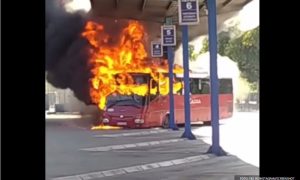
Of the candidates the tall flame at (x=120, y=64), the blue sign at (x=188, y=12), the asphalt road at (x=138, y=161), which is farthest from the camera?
the tall flame at (x=120, y=64)

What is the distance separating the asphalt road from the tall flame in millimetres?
5638

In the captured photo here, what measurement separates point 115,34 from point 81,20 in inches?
66.0

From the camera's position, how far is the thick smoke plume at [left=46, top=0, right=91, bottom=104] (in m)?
20.8

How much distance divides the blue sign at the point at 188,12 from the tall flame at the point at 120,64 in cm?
725

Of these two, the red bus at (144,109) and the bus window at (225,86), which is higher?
the bus window at (225,86)

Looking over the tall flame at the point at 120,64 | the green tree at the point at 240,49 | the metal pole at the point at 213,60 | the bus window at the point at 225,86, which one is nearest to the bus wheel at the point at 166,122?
the tall flame at the point at 120,64

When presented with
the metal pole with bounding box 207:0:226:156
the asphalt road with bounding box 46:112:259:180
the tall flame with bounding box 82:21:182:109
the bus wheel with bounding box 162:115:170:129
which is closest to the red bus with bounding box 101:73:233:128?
the bus wheel with bounding box 162:115:170:129

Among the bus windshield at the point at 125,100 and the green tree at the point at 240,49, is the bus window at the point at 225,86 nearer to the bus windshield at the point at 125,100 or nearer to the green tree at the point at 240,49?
the green tree at the point at 240,49

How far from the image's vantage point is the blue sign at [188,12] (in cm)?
1111

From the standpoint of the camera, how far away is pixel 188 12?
1119cm

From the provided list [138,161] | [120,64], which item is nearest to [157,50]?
[120,64]
